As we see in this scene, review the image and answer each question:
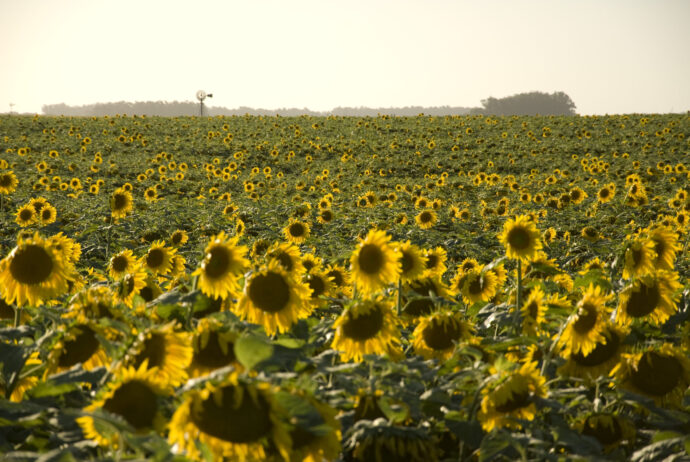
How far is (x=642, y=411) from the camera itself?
2.63 metres

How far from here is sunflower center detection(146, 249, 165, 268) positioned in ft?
17.4

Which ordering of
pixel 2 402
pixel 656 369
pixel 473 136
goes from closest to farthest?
1. pixel 2 402
2. pixel 656 369
3. pixel 473 136

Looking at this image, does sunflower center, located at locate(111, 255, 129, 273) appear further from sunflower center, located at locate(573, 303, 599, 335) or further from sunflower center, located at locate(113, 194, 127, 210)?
sunflower center, located at locate(573, 303, 599, 335)

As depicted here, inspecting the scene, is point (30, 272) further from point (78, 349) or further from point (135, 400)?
point (135, 400)

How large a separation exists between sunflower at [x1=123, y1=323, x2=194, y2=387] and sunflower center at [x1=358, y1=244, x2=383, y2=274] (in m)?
1.64

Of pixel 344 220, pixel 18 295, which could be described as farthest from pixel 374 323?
pixel 344 220

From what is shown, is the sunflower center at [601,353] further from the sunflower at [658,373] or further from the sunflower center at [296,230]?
the sunflower center at [296,230]

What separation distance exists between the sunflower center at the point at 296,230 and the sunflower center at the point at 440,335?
627 cm

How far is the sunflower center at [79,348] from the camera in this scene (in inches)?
84.7

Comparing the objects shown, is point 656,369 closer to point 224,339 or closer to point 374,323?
point 374,323

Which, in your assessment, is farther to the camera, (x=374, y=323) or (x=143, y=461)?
(x=374, y=323)

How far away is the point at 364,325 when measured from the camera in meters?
2.56

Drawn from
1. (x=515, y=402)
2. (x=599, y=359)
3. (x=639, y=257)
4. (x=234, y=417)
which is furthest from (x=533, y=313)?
(x=234, y=417)

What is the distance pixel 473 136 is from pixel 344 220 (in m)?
23.9
